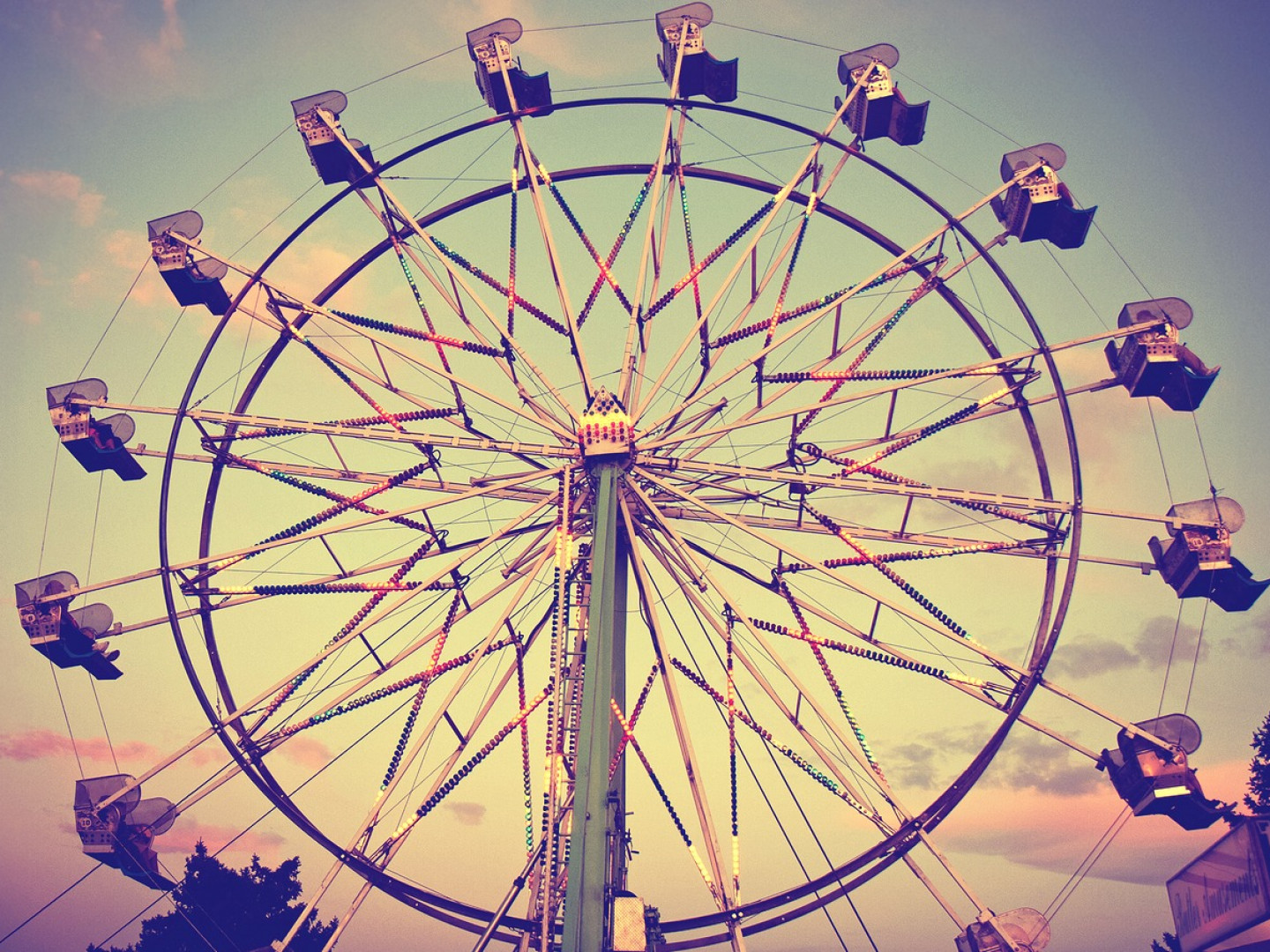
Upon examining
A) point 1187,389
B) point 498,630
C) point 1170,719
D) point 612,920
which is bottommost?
point 612,920

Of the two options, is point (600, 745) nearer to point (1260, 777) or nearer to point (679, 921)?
point (679, 921)

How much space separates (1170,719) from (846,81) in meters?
9.38

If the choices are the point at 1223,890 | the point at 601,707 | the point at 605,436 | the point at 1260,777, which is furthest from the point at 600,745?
the point at 1260,777

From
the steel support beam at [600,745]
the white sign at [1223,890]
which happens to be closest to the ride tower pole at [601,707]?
the steel support beam at [600,745]

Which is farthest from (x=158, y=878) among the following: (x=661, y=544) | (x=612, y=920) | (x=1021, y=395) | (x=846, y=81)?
(x=846, y=81)

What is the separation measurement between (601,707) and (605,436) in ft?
10.9

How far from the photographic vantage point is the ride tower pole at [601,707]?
38.3 feet

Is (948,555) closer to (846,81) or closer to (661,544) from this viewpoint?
(661,544)

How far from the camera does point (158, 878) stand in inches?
582

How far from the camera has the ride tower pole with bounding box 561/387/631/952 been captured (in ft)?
38.3

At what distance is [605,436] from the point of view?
46.7ft

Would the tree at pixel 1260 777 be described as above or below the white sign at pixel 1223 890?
above

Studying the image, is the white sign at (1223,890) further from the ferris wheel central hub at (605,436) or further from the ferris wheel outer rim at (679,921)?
the ferris wheel central hub at (605,436)

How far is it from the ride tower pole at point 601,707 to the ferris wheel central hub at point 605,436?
0.4 inches
